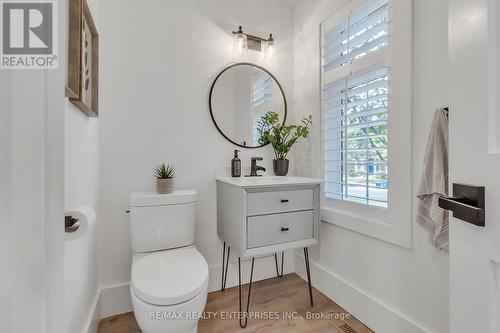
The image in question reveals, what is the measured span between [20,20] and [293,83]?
2.05 m

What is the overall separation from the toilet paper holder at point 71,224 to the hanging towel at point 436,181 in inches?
55.4

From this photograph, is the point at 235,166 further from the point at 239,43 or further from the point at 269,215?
the point at 239,43

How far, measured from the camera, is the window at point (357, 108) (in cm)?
142

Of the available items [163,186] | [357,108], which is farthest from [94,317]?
[357,108]

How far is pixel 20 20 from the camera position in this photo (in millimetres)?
425

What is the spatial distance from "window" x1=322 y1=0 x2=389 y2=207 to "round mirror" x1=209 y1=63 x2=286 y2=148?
48 centimetres

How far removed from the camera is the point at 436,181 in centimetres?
105

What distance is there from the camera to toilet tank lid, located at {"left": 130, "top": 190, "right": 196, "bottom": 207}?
5.02 feet

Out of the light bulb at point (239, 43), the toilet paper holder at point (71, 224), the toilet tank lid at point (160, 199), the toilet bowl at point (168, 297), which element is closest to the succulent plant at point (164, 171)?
the toilet tank lid at point (160, 199)

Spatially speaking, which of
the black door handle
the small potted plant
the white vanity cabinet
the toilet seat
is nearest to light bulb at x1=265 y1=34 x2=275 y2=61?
the white vanity cabinet

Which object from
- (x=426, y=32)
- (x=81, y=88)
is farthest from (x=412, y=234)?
(x=81, y=88)

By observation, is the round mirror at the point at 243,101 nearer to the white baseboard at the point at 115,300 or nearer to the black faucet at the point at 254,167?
the black faucet at the point at 254,167

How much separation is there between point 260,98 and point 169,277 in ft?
5.05

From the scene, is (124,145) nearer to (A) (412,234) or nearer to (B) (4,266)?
(B) (4,266)
